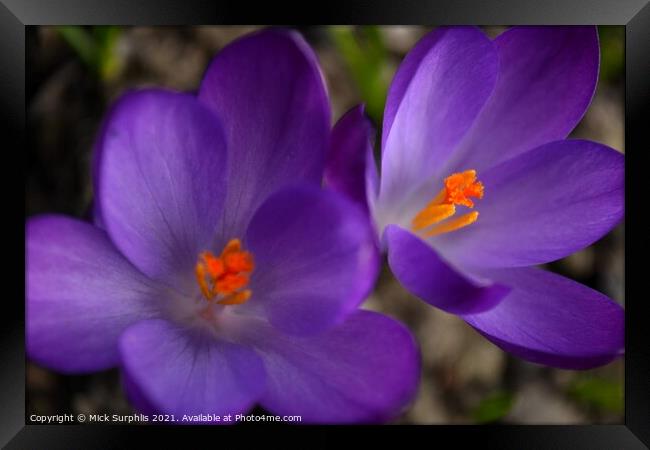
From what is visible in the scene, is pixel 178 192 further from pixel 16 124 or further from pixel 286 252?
pixel 16 124

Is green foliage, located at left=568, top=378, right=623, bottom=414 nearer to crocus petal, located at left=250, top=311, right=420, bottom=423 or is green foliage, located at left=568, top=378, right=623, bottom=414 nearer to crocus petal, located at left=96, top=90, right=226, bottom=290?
crocus petal, located at left=250, top=311, right=420, bottom=423

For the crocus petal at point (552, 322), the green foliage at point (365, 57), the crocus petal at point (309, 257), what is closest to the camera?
the crocus petal at point (309, 257)

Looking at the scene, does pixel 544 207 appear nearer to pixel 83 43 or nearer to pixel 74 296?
pixel 74 296

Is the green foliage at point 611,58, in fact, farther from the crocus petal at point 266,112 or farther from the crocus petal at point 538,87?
the crocus petal at point 266,112

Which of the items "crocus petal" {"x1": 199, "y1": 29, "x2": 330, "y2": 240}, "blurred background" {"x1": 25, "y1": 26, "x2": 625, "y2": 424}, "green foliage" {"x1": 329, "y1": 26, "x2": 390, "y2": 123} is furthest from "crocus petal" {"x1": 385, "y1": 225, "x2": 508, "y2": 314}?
"green foliage" {"x1": 329, "y1": 26, "x2": 390, "y2": 123}

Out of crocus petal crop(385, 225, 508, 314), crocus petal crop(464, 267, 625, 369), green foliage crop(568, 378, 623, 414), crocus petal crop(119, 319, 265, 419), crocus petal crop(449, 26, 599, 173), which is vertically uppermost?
crocus petal crop(449, 26, 599, 173)

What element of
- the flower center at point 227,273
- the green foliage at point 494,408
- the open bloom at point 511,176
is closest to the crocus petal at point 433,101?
the open bloom at point 511,176
